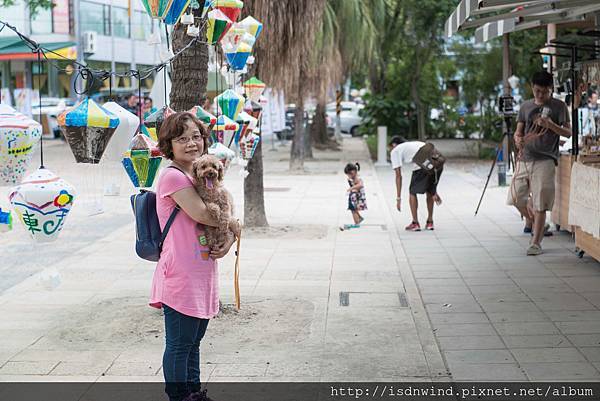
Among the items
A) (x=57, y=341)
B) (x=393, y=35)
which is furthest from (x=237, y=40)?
(x=393, y=35)

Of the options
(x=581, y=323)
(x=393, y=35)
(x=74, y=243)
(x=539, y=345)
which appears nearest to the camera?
(x=539, y=345)

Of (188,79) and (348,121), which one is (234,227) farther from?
(348,121)

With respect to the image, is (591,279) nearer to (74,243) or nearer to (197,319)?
(197,319)

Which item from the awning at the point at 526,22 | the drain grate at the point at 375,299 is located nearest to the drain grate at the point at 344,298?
the drain grate at the point at 375,299

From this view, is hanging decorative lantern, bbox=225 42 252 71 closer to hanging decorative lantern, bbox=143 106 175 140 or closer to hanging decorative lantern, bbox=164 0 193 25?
hanging decorative lantern, bbox=164 0 193 25

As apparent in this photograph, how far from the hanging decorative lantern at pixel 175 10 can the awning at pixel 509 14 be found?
2.81 metres

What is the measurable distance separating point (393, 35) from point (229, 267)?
1976 centimetres

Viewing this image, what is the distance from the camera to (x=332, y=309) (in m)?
7.49

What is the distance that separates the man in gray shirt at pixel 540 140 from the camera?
9703mm

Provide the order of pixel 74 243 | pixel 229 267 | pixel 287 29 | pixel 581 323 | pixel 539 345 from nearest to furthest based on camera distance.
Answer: pixel 539 345 → pixel 581 323 → pixel 229 267 → pixel 74 243 → pixel 287 29

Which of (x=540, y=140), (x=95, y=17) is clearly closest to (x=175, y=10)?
(x=540, y=140)

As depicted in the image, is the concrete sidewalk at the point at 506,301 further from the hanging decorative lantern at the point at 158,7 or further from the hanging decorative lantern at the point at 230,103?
the hanging decorative lantern at the point at 158,7

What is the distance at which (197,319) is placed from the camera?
4.61 m

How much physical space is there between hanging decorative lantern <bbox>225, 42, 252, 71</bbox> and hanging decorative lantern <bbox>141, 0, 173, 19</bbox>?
216 centimetres
